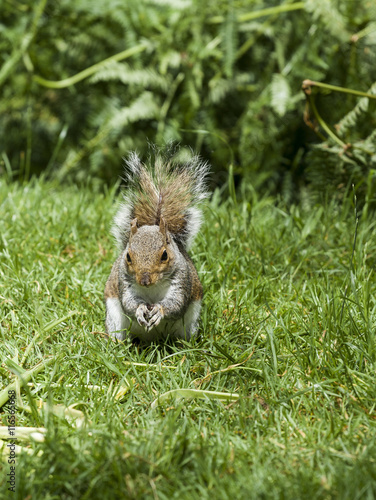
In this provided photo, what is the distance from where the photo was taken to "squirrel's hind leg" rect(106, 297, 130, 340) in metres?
2.10

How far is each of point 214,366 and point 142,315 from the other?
31 cm

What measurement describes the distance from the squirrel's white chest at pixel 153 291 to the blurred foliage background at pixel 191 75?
4.82ft

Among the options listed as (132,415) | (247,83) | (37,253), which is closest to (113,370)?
(132,415)

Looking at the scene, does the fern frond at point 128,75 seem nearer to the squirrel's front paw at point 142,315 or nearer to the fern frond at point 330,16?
the fern frond at point 330,16

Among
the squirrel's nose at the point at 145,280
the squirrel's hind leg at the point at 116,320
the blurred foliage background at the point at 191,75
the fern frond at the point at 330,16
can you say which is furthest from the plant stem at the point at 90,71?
the squirrel's nose at the point at 145,280

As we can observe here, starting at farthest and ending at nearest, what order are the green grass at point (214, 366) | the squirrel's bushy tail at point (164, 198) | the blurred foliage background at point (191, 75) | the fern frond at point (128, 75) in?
the fern frond at point (128, 75)
the blurred foliage background at point (191, 75)
the squirrel's bushy tail at point (164, 198)
the green grass at point (214, 366)

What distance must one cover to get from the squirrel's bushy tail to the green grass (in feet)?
1.12

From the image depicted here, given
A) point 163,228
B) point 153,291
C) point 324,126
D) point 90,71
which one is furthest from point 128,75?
point 153,291

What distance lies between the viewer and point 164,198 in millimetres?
2248

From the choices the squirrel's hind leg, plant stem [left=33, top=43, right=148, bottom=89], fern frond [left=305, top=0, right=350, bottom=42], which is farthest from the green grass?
plant stem [left=33, top=43, right=148, bottom=89]

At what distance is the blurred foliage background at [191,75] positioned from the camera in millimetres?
3518

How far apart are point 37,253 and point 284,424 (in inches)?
60.7

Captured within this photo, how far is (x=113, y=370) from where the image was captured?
1876mm

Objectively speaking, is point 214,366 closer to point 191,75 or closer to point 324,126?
point 324,126
